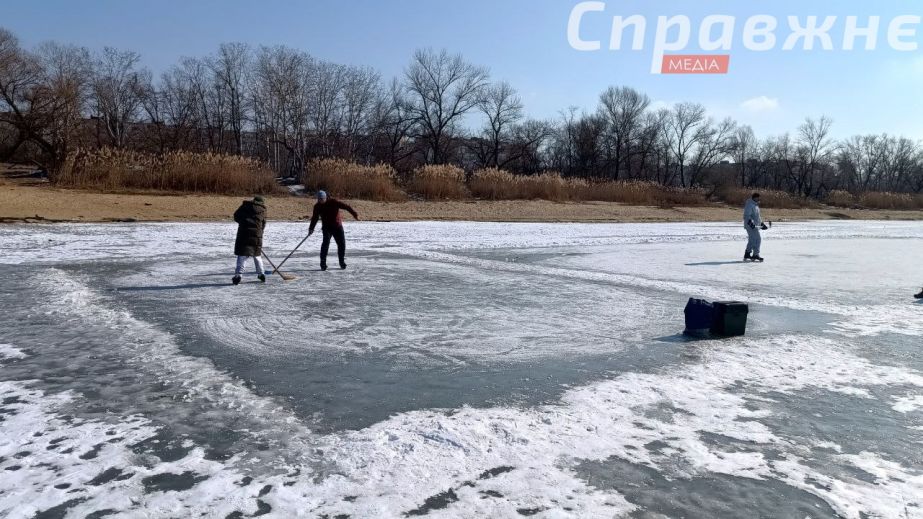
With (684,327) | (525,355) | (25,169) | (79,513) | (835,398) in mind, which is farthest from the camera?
(25,169)

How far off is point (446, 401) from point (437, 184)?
29.3m

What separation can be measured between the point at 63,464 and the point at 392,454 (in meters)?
1.82

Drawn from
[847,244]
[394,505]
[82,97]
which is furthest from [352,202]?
[394,505]

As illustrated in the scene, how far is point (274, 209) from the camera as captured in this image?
1046 inches

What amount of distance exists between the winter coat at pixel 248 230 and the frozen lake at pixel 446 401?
Answer: 0.71 meters

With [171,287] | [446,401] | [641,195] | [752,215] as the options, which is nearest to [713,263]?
[752,215]

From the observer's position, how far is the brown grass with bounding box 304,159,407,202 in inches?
1208

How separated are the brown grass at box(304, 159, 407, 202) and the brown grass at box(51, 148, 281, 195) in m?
2.13

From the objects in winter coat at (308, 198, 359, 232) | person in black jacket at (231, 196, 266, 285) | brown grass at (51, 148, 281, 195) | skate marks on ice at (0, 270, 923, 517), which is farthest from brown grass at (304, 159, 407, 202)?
skate marks on ice at (0, 270, 923, 517)

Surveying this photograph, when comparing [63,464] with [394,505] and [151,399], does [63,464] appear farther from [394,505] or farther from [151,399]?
[394,505]

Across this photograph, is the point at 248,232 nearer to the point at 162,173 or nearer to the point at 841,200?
the point at 162,173

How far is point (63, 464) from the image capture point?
3660 mm

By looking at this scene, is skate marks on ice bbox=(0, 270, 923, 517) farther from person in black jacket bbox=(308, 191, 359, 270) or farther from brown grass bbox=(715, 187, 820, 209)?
brown grass bbox=(715, 187, 820, 209)

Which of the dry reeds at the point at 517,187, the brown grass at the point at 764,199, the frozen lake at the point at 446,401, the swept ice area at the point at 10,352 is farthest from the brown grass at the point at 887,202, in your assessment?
the swept ice area at the point at 10,352
